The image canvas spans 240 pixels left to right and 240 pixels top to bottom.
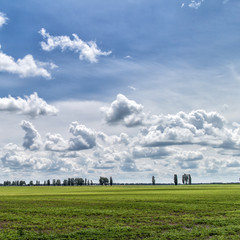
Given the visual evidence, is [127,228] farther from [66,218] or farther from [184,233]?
[66,218]

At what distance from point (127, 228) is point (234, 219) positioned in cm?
1301

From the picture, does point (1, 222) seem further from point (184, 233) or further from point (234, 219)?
point (234, 219)

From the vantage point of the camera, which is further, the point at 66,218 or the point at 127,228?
the point at 66,218

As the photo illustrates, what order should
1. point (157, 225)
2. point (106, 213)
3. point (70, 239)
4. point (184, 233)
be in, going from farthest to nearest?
point (106, 213) < point (157, 225) < point (184, 233) < point (70, 239)

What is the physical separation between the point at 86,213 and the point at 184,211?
1350 cm

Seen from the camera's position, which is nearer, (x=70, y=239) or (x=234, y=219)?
(x=70, y=239)

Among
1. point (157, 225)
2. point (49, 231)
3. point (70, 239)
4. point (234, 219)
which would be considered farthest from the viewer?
point (234, 219)

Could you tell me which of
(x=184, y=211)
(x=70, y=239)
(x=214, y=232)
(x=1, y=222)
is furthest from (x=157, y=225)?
(x=1, y=222)

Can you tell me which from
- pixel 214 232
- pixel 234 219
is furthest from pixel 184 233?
pixel 234 219

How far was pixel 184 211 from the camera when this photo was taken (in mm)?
38844

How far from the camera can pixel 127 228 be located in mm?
26625

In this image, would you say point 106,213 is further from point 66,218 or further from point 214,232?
point 214,232

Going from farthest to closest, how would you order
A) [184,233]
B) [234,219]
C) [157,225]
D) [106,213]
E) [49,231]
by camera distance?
[106,213], [234,219], [157,225], [49,231], [184,233]

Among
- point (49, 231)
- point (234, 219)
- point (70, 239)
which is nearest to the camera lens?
point (70, 239)
